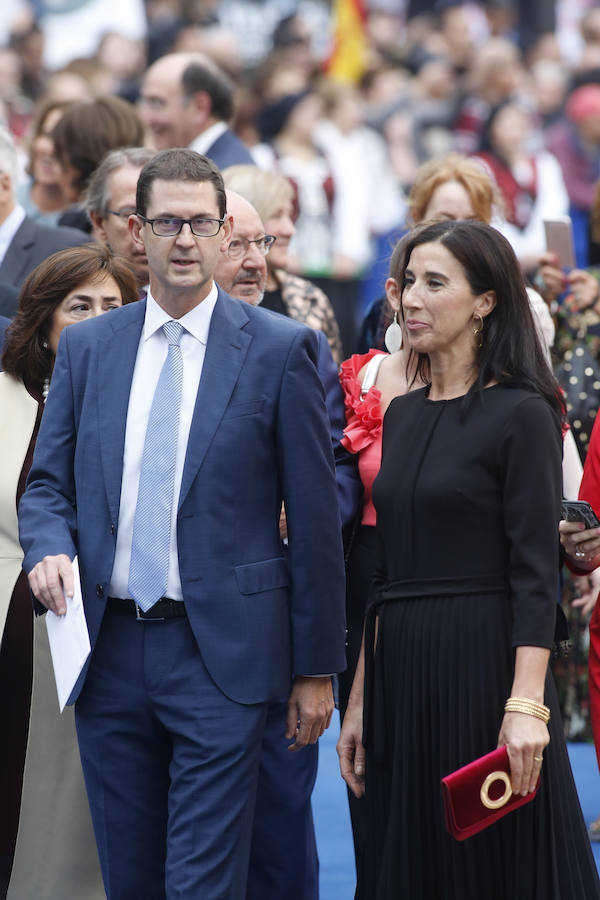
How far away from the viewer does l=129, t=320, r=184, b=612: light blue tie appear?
12.3 feet

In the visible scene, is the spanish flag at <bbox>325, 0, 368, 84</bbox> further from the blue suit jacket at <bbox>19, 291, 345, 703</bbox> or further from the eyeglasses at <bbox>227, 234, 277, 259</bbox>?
the blue suit jacket at <bbox>19, 291, 345, 703</bbox>

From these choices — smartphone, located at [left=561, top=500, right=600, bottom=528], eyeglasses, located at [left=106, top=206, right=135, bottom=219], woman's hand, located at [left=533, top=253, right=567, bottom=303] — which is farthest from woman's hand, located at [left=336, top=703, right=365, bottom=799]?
woman's hand, located at [left=533, top=253, right=567, bottom=303]

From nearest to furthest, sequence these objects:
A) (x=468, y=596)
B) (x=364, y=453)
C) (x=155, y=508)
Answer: (x=468, y=596)
(x=155, y=508)
(x=364, y=453)

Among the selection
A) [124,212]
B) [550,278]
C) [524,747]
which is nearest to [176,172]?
[524,747]

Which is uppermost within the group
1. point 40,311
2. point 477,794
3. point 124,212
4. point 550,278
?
point 124,212

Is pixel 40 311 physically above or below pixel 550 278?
below

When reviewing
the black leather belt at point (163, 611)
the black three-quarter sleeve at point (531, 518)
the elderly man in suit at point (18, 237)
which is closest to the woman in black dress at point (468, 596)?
the black three-quarter sleeve at point (531, 518)

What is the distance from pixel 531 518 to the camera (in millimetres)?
3537

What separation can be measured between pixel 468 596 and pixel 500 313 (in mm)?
693

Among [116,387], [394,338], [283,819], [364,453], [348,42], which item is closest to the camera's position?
[116,387]

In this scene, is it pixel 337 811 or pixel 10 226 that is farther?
pixel 337 811

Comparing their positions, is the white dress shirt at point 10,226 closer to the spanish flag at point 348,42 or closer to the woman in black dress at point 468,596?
the woman in black dress at point 468,596

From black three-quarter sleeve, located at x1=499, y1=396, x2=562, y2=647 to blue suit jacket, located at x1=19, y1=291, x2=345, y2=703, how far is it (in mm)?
506

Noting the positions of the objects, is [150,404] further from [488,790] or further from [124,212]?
[124,212]
